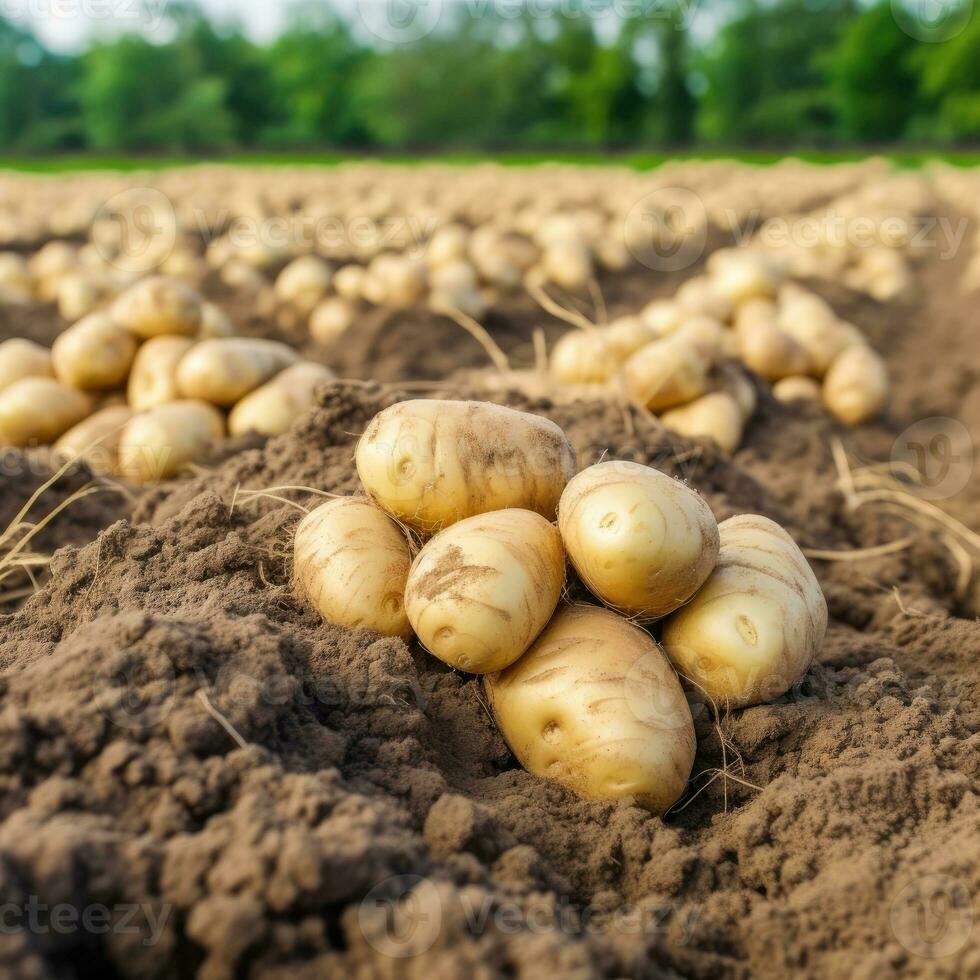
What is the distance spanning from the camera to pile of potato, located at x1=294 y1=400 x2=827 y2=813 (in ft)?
7.45

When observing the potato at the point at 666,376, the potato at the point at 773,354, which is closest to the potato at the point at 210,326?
the potato at the point at 666,376

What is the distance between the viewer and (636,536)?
2252 millimetres

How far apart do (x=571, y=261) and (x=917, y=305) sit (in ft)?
11.5

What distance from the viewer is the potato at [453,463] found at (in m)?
2.51

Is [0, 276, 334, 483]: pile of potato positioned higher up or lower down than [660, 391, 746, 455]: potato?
higher up

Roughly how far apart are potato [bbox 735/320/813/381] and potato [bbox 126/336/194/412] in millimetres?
3333

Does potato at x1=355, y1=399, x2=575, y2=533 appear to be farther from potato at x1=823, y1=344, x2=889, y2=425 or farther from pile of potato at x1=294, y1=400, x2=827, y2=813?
potato at x1=823, y1=344, x2=889, y2=425

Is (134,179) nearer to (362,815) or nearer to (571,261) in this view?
(571,261)

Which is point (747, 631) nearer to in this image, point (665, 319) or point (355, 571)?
point (355, 571)

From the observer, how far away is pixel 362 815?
70.9 inches

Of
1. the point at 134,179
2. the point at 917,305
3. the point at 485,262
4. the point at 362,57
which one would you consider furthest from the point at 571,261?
the point at 362,57

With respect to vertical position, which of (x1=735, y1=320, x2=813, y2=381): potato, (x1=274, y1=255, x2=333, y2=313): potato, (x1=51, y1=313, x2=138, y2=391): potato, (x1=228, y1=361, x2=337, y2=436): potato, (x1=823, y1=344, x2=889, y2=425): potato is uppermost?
(x1=51, y1=313, x2=138, y2=391): potato

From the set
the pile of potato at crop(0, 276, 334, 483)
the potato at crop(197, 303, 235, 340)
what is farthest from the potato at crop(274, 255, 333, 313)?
the pile of potato at crop(0, 276, 334, 483)

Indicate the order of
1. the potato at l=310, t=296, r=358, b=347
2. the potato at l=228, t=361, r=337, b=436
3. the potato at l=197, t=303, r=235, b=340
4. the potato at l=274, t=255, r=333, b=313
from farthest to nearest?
the potato at l=274, t=255, r=333, b=313 < the potato at l=310, t=296, r=358, b=347 < the potato at l=197, t=303, r=235, b=340 < the potato at l=228, t=361, r=337, b=436
